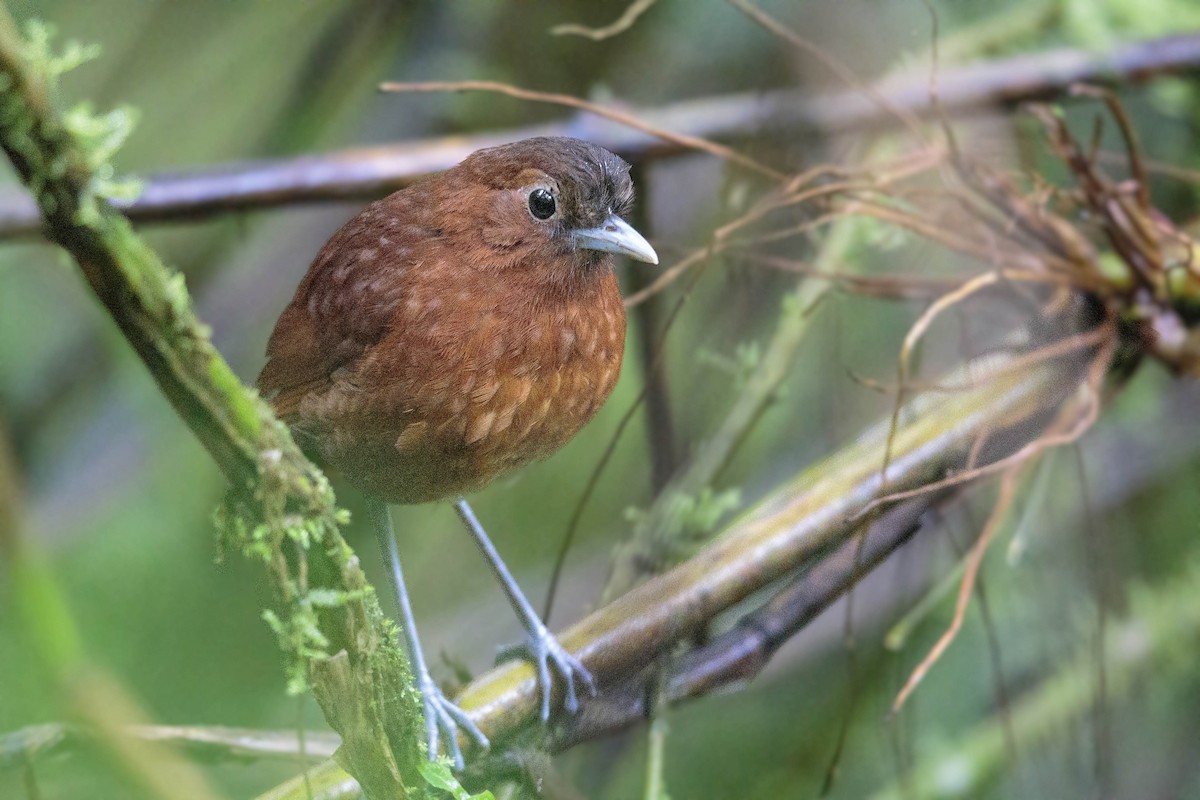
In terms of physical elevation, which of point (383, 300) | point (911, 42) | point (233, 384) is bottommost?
point (911, 42)

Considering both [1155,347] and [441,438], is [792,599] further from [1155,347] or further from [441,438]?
[1155,347]

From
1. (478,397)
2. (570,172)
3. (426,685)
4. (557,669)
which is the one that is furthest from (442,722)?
(570,172)

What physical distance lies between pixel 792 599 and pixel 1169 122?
1.78 metres

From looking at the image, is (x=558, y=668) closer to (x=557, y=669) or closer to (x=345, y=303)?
(x=557, y=669)

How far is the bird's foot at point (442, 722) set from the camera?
92 centimetres

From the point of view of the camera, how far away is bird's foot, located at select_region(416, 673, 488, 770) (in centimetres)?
92

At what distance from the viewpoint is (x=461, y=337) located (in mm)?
986

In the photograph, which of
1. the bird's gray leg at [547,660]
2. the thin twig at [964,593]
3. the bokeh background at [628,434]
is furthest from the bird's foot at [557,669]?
the thin twig at [964,593]

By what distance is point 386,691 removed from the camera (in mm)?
789

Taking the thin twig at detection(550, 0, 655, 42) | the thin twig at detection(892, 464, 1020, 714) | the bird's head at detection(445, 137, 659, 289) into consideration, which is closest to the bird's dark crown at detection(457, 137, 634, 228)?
the bird's head at detection(445, 137, 659, 289)

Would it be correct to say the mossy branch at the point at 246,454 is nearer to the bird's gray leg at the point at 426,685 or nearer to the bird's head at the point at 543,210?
the bird's gray leg at the point at 426,685

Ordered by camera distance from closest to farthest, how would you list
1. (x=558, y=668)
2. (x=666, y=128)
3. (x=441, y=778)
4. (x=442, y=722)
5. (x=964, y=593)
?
1. (x=441, y=778)
2. (x=442, y=722)
3. (x=558, y=668)
4. (x=964, y=593)
5. (x=666, y=128)

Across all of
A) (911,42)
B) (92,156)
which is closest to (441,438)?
(92,156)

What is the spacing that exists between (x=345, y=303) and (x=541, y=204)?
8.7 inches
